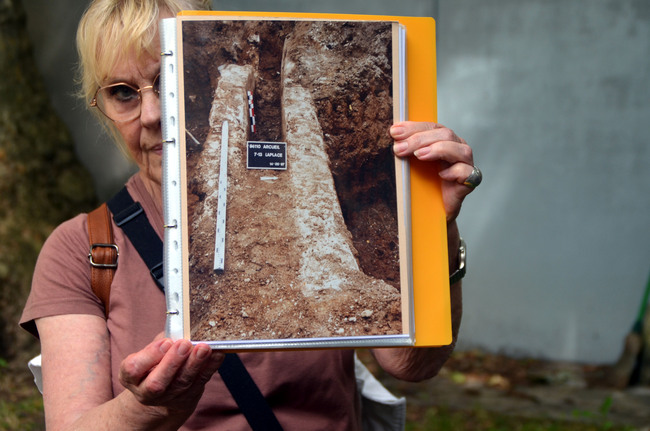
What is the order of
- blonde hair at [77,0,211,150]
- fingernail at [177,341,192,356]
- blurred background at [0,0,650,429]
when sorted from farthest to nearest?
blurred background at [0,0,650,429]
blonde hair at [77,0,211,150]
fingernail at [177,341,192,356]

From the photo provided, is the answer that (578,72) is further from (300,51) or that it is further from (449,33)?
(300,51)

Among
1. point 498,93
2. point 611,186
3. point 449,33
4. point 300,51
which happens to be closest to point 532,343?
point 611,186

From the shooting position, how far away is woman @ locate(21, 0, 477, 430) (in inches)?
48.4

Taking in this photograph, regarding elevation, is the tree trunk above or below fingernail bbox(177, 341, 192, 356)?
above

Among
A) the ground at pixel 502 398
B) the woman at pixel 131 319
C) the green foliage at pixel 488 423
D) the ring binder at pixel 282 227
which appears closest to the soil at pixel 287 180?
the ring binder at pixel 282 227

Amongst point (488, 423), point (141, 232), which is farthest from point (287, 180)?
point (488, 423)

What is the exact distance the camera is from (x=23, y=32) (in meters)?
3.92

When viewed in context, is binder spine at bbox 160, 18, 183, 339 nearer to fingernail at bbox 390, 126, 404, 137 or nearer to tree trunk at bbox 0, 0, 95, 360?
fingernail at bbox 390, 126, 404, 137

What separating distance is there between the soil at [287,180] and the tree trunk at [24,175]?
2.86 m

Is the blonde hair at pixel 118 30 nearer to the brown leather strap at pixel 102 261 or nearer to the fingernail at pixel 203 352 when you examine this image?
the brown leather strap at pixel 102 261

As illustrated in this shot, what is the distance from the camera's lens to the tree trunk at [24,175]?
11.3 feet

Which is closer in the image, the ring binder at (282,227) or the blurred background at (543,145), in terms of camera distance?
the ring binder at (282,227)

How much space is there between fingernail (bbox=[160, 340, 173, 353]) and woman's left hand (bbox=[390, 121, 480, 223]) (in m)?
0.55

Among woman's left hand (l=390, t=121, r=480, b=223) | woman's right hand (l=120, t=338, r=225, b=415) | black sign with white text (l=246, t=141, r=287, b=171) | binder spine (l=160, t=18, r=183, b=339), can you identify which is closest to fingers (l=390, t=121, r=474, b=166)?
woman's left hand (l=390, t=121, r=480, b=223)
